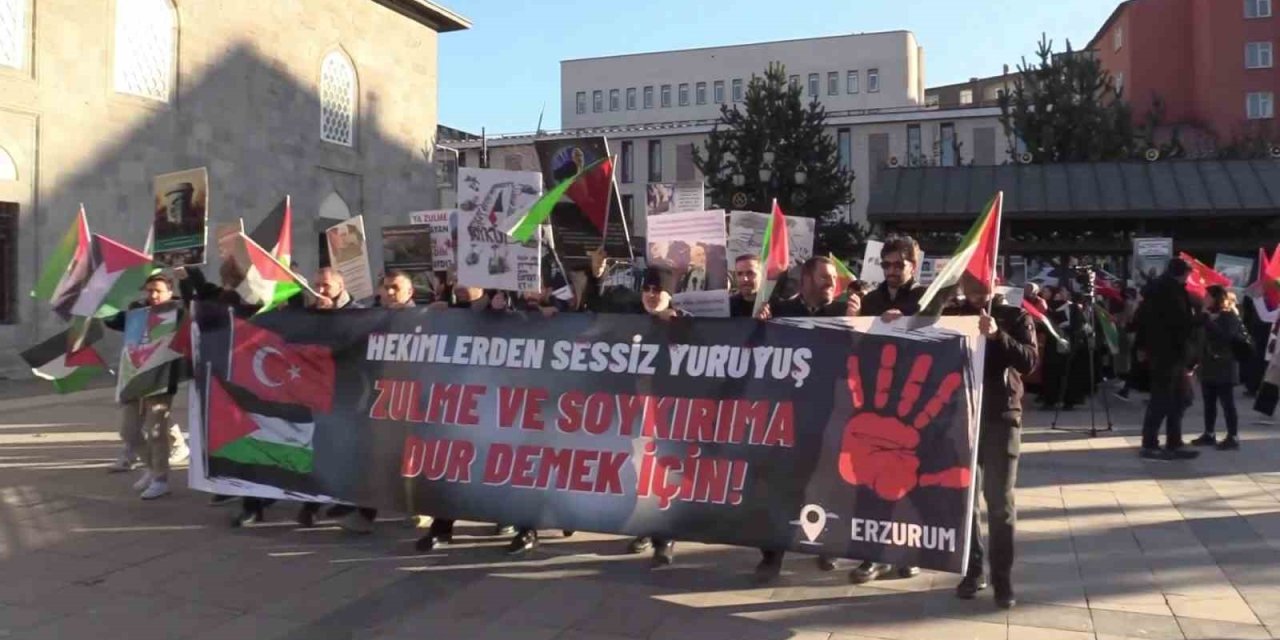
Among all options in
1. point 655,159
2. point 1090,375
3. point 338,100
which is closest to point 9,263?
point 338,100

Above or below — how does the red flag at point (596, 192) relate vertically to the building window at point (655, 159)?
below

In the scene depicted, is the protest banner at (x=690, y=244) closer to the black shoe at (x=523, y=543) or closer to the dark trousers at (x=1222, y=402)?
the black shoe at (x=523, y=543)

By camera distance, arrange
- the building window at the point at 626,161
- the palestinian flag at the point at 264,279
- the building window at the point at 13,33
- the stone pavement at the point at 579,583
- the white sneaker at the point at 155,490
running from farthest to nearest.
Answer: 1. the building window at the point at 626,161
2. the building window at the point at 13,33
3. the white sneaker at the point at 155,490
4. the palestinian flag at the point at 264,279
5. the stone pavement at the point at 579,583

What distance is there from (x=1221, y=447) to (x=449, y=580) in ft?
27.0

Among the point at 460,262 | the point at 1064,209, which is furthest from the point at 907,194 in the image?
the point at 460,262

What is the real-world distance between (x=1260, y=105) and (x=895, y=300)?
57394 mm

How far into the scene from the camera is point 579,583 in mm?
5773

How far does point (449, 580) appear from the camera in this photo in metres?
5.86

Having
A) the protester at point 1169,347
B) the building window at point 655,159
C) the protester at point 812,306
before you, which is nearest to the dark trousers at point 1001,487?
the protester at point 812,306

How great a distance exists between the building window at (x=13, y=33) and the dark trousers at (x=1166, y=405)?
1960 centimetres

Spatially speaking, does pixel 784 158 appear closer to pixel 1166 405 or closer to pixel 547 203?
pixel 1166 405

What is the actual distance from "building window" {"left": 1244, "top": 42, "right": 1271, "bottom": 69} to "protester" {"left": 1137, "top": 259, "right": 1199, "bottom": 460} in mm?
52560

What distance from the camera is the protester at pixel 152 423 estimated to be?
7.94 meters

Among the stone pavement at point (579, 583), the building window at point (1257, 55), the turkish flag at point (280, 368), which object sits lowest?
the stone pavement at point (579, 583)
